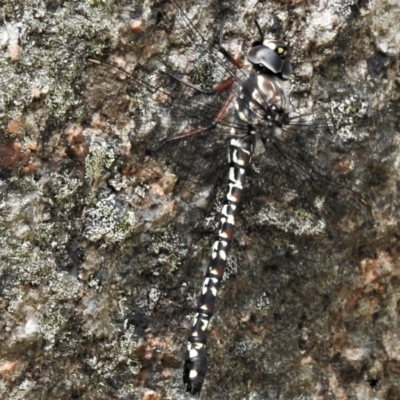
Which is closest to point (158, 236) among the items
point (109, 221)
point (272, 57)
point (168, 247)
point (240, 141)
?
point (168, 247)

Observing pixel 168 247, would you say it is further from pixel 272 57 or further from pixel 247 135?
pixel 272 57


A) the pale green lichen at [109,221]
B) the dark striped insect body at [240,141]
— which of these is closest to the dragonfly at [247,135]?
the dark striped insect body at [240,141]

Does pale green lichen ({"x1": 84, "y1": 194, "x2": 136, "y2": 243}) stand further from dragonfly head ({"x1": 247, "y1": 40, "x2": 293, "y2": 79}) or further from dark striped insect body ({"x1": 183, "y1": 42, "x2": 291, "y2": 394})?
dragonfly head ({"x1": 247, "y1": 40, "x2": 293, "y2": 79})

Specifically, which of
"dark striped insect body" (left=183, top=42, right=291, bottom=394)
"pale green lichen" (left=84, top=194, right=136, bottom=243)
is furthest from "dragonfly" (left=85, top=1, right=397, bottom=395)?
"pale green lichen" (left=84, top=194, right=136, bottom=243)

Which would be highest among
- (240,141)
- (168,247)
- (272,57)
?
(272,57)

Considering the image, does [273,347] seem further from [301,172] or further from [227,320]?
[301,172]

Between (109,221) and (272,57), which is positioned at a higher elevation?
(272,57)

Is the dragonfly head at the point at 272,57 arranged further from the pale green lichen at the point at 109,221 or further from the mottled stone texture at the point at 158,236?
the pale green lichen at the point at 109,221
